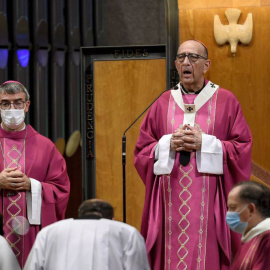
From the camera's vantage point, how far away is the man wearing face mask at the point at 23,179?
18.6 ft

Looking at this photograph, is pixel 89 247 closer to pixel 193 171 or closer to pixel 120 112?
pixel 193 171

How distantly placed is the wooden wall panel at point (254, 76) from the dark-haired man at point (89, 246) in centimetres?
296

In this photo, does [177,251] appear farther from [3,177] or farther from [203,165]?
[3,177]

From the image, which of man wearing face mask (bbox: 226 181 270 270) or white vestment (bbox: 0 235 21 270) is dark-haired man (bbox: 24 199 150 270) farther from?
man wearing face mask (bbox: 226 181 270 270)

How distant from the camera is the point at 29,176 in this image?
5820 millimetres

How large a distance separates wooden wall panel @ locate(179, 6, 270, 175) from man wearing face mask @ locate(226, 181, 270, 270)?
8.76 feet

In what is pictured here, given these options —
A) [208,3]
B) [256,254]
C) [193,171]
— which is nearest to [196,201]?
[193,171]

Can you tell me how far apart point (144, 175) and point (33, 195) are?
2.53 ft

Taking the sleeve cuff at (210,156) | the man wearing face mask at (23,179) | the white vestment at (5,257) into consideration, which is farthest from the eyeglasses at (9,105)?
the white vestment at (5,257)

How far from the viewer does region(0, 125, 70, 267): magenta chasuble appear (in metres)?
5.72

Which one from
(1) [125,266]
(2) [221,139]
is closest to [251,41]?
(2) [221,139]

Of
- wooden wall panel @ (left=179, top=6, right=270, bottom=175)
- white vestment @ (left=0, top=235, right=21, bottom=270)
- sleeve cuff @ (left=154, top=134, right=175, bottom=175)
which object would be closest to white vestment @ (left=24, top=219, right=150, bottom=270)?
white vestment @ (left=0, top=235, right=21, bottom=270)

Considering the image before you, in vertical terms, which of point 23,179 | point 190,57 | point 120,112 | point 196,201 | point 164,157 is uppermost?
point 190,57

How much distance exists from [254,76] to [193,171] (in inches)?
63.5
